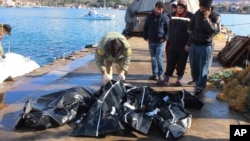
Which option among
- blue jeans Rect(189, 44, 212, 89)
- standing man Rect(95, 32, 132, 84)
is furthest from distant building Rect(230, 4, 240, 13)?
standing man Rect(95, 32, 132, 84)

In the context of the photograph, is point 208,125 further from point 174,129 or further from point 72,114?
point 72,114

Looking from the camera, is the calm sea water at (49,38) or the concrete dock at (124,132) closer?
the concrete dock at (124,132)

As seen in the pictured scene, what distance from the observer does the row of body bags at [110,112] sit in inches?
202

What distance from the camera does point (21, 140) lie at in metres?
5.04

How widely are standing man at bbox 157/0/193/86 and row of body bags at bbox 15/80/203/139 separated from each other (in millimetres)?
2149

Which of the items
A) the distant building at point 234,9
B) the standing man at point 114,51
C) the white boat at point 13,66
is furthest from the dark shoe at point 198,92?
the distant building at point 234,9

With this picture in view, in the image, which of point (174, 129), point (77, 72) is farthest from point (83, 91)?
point (77, 72)

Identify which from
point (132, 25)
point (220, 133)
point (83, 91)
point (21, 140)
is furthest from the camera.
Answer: point (132, 25)

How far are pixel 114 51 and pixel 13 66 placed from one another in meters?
7.92

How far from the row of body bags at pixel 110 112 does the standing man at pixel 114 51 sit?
0.65 metres

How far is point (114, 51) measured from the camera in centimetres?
639

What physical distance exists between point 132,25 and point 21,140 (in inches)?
711

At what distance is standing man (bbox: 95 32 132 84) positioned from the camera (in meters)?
6.32

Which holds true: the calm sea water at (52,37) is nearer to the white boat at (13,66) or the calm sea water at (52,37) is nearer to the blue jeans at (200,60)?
the white boat at (13,66)
